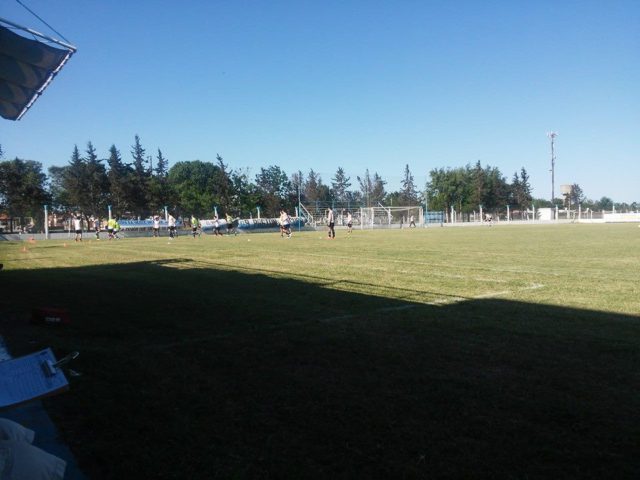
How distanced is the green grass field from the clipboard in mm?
493

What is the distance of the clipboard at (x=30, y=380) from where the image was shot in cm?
264

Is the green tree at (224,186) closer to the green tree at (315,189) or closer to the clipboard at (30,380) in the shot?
the green tree at (315,189)

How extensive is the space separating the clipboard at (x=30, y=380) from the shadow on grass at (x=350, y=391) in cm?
50

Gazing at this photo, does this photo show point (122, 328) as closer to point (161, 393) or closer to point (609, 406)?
point (161, 393)

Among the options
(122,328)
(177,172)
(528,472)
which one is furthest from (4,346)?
(177,172)

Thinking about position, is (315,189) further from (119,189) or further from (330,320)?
(330,320)

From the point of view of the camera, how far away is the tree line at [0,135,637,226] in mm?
54031

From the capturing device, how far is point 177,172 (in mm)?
115875

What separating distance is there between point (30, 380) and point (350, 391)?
7.12ft

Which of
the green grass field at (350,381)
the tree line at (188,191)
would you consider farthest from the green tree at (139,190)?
the green grass field at (350,381)

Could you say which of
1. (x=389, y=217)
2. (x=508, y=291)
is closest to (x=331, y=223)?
(x=508, y=291)

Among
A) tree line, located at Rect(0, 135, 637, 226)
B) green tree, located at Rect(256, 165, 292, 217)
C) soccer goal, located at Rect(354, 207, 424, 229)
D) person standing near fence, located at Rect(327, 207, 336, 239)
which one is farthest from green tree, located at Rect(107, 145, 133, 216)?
person standing near fence, located at Rect(327, 207, 336, 239)

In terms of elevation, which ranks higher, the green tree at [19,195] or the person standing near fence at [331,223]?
the green tree at [19,195]

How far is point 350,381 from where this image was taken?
4168mm
